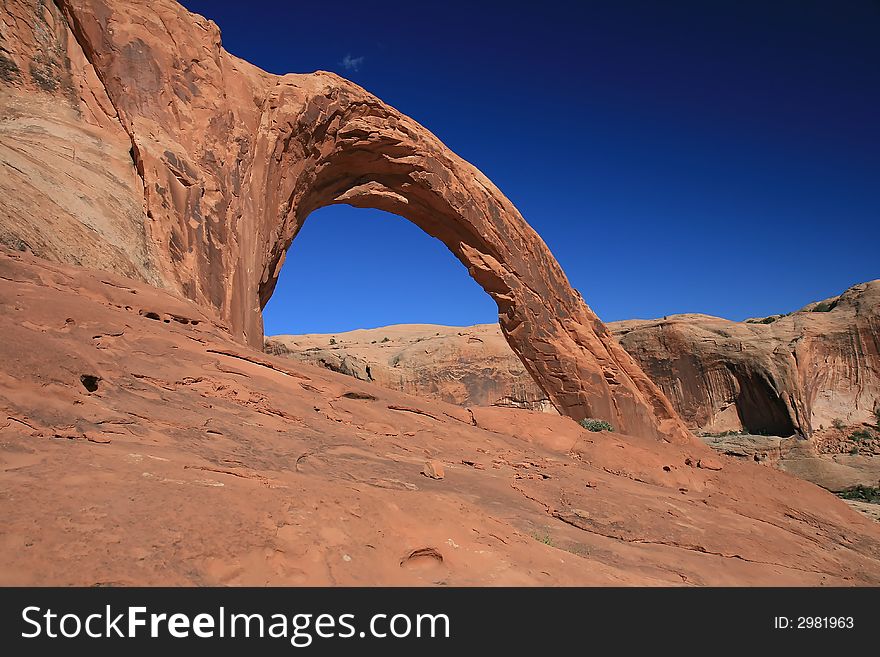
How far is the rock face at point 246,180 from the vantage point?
32.0 feet

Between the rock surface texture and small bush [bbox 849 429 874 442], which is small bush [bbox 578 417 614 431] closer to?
the rock surface texture

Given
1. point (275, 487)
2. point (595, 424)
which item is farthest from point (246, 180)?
point (595, 424)

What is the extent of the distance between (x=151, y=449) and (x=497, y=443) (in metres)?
5.10

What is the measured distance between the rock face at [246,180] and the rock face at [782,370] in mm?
11094

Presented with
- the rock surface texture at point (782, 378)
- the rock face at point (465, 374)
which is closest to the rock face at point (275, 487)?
the rock surface texture at point (782, 378)

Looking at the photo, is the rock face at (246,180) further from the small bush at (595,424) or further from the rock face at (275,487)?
the rock face at (275,487)

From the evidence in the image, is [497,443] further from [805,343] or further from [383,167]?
[805,343]

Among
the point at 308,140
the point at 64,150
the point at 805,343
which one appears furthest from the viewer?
the point at 805,343

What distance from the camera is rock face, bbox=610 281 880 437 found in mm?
26062

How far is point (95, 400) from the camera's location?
4.27 meters

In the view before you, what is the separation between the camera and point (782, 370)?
26156 mm

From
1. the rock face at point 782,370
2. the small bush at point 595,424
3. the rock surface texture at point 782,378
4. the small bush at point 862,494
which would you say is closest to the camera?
the small bush at point 595,424

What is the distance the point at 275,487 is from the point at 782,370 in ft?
92.1

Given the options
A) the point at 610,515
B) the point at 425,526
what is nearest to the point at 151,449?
the point at 425,526
